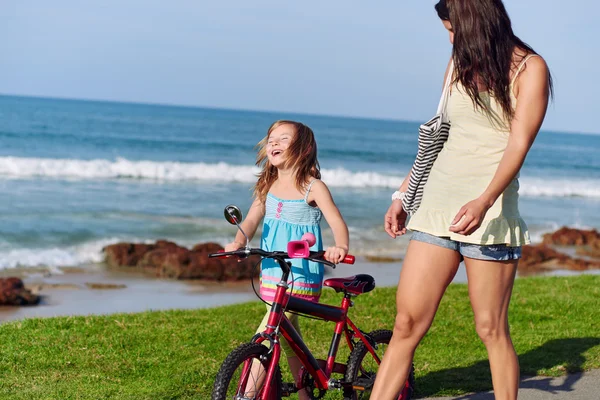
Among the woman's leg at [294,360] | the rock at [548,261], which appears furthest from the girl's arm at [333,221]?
the rock at [548,261]

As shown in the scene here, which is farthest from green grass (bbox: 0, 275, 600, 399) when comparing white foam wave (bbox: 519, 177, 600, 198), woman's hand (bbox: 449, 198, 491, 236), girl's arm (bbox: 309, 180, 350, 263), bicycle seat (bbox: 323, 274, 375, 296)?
white foam wave (bbox: 519, 177, 600, 198)

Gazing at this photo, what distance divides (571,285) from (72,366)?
538 cm

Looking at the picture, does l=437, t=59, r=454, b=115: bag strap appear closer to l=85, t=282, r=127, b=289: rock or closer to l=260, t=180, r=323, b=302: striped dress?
l=260, t=180, r=323, b=302: striped dress

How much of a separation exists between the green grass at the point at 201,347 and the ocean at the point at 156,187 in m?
6.45

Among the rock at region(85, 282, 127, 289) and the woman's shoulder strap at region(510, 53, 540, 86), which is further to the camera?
the rock at region(85, 282, 127, 289)

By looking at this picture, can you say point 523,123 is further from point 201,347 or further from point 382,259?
point 382,259

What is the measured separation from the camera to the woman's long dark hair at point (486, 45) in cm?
315

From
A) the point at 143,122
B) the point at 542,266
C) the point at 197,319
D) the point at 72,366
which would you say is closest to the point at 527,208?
the point at 542,266

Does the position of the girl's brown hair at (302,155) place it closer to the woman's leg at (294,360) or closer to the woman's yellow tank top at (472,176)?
the woman's leg at (294,360)

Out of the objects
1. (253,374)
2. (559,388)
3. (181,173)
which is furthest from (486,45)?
(181,173)

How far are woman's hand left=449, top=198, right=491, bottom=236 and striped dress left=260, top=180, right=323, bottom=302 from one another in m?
0.97

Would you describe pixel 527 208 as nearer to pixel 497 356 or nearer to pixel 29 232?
pixel 29 232

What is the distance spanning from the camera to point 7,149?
31.8m

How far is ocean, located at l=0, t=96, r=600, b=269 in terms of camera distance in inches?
596
